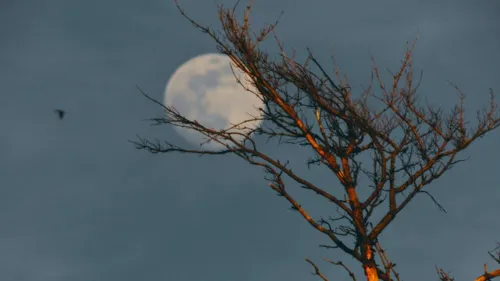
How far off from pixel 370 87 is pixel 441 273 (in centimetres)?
230

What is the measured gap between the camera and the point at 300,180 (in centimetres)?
782

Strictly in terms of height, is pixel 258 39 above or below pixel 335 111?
above

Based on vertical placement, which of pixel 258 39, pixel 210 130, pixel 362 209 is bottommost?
pixel 362 209

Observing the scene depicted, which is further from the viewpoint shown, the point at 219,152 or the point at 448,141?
the point at 219,152

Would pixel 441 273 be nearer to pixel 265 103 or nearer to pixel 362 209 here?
pixel 362 209

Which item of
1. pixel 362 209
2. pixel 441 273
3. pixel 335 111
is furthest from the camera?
pixel 335 111

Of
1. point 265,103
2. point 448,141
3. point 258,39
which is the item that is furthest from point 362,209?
point 258,39

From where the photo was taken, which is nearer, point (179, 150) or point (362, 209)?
point (362, 209)

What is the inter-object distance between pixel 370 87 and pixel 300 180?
139 cm

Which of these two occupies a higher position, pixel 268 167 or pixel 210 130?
pixel 210 130

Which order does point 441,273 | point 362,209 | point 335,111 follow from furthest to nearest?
1. point 335,111
2. point 362,209
3. point 441,273

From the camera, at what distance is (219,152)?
8406 mm

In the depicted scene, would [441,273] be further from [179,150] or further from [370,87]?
[179,150]

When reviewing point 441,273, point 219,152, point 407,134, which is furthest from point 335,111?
point 441,273
